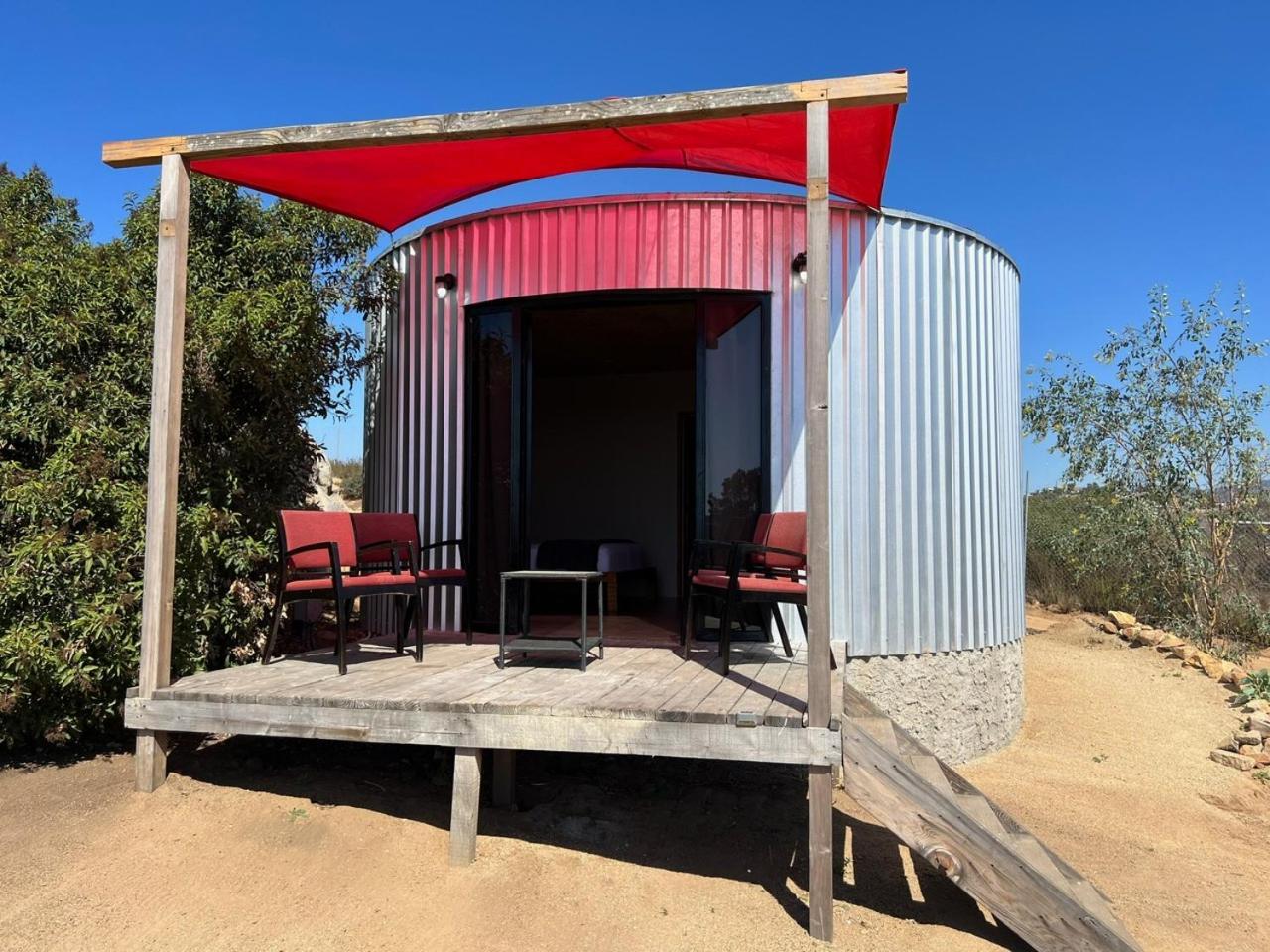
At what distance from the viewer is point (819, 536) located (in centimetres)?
291

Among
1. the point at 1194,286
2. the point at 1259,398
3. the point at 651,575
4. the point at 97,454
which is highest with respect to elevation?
the point at 1194,286

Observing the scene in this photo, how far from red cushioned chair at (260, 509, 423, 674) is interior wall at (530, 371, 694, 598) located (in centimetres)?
523

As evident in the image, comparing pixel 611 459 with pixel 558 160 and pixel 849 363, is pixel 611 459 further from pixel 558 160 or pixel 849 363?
pixel 558 160

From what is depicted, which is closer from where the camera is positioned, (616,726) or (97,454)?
(616,726)

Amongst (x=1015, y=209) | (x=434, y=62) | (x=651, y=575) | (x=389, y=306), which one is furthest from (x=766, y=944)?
(x=1015, y=209)

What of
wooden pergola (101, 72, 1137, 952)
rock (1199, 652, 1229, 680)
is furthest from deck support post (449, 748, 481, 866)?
rock (1199, 652, 1229, 680)

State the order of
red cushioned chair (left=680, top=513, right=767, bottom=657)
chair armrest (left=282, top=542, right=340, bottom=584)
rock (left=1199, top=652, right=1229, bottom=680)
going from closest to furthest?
chair armrest (left=282, top=542, right=340, bottom=584) → red cushioned chair (left=680, top=513, right=767, bottom=657) → rock (left=1199, top=652, right=1229, bottom=680)

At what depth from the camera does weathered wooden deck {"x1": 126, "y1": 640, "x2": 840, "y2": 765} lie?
2990mm

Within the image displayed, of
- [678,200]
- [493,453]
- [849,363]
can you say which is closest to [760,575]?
[849,363]

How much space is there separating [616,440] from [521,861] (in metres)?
6.87

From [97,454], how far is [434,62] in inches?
273

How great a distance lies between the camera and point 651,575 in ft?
29.7

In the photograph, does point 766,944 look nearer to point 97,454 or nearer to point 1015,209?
point 97,454

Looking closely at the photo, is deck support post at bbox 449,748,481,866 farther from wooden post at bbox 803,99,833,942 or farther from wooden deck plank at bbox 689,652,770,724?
wooden post at bbox 803,99,833,942
